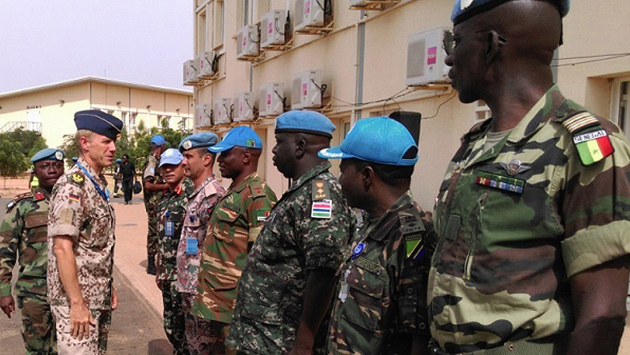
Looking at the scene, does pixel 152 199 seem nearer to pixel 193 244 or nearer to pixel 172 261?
pixel 172 261

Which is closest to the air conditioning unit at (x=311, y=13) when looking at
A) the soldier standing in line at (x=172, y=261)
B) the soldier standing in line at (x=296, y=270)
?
the soldier standing in line at (x=172, y=261)

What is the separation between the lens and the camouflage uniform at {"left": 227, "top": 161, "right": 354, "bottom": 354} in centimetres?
255

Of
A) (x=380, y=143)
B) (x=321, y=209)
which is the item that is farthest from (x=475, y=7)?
(x=321, y=209)

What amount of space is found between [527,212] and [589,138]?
21cm

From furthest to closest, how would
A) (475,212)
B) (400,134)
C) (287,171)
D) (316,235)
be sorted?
1. (287,171)
2. (316,235)
3. (400,134)
4. (475,212)

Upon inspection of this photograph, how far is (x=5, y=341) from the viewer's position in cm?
498

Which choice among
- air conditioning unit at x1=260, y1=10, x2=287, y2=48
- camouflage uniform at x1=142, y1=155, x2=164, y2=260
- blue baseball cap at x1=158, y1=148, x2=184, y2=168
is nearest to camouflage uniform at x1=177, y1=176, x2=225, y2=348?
blue baseball cap at x1=158, y1=148, x2=184, y2=168

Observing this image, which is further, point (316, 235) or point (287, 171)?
point (287, 171)

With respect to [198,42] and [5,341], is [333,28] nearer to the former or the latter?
[5,341]

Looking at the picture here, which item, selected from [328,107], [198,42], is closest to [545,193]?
[328,107]

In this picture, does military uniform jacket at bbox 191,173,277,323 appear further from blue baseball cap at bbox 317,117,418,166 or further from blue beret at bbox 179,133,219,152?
blue baseball cap at bbox 317,117,418,166

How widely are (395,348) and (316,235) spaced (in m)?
0.77

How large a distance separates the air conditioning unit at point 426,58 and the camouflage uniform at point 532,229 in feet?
13.3

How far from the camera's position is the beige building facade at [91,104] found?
43188 millimetres
